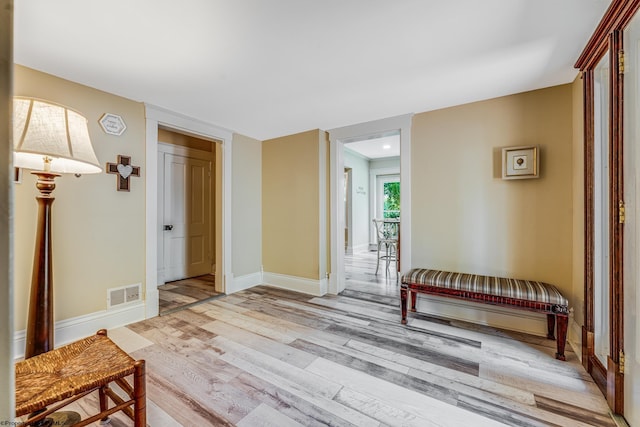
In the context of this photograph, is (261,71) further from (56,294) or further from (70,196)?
(56,294)

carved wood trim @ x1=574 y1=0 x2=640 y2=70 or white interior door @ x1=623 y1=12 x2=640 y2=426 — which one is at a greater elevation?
carved wood trim @ x1=574 y1=0 x2=640 y2=70

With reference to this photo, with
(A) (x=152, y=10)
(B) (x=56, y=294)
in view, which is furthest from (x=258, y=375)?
(A) (x=152, y=10)

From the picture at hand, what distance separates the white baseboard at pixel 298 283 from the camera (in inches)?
140

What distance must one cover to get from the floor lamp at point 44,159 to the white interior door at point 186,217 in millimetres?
2604

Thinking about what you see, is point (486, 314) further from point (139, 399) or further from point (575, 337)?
point (139, 399)

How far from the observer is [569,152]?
7.52ft

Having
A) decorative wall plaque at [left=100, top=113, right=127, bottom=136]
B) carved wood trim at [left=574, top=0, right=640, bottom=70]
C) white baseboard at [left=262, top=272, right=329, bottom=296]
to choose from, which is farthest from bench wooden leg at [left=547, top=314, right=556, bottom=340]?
decorative wall plaque at [left=100, top=113, right=127, bottom=136]

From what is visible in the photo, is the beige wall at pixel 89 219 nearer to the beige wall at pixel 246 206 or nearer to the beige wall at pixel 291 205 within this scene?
the beige wall at pixel 246 206

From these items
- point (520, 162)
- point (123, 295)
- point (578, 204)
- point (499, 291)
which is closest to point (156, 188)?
point (123, 295)

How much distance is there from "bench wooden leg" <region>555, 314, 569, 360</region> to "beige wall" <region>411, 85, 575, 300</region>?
1.46ft

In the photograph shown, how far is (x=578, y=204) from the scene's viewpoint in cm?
215

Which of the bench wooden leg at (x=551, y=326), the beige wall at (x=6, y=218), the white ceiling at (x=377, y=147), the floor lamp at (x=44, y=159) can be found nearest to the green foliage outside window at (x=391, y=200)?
the white ceiling at (x=377, y=147)

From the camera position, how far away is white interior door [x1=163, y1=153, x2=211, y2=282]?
415 centimetres

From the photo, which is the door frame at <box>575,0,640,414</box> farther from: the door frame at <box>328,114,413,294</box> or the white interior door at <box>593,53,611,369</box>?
the door frame at <box>328,114,413,294</box>
